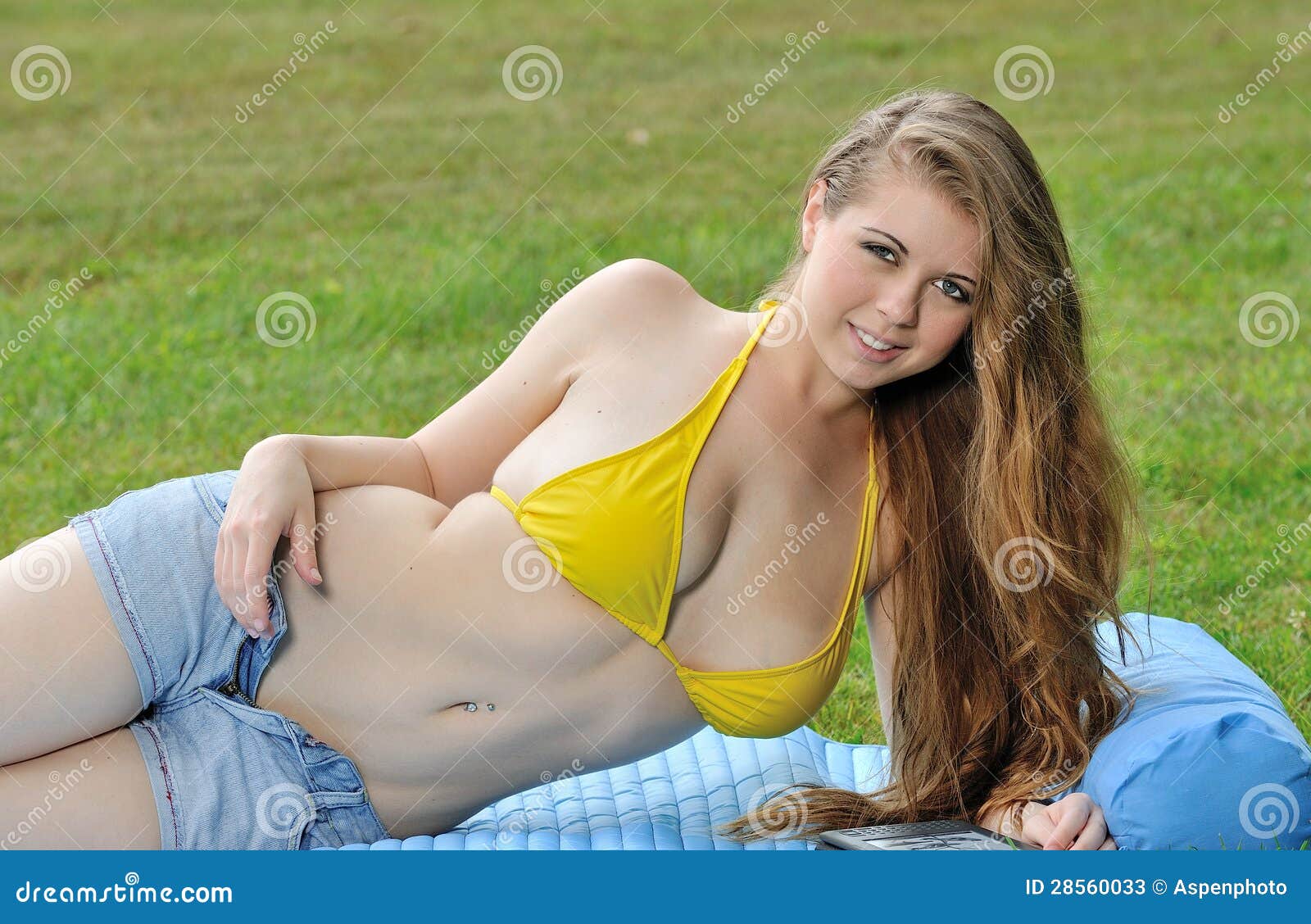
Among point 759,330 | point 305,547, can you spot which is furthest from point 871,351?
point 305,547

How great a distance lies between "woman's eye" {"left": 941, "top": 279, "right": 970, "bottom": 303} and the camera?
2443 millimetres

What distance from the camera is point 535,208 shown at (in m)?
7.38

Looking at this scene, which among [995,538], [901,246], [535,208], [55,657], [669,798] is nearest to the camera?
[55,657]

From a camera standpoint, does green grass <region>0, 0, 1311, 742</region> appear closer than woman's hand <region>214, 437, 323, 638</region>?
No

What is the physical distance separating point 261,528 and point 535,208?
520 cm

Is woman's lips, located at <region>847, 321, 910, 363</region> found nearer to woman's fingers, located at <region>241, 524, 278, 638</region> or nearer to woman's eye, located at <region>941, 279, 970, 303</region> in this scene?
woman's eye, located at <region>941, 279, 970, 303</region>

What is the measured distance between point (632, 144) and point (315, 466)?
6111mm

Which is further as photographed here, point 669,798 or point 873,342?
point 669,798

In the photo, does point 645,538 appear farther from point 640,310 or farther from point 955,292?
point 955,292

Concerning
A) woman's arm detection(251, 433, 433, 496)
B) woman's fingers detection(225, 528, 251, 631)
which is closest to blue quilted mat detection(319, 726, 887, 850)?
woman's fingers detection(225, 528, 251, 631)

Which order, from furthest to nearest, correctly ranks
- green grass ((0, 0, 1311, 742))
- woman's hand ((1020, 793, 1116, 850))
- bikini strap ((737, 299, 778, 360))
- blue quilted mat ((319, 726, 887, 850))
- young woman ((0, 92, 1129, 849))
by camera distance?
green grass ((0, 0, 1311, 742)) < blue quilted mat ((319, 726, 887, 850)) < bikini strap ((737, 299, 778, 360)) < woman's hand ((1020, 793, 1116, 850)) < young woman ((0, 92, 1129, 849))
